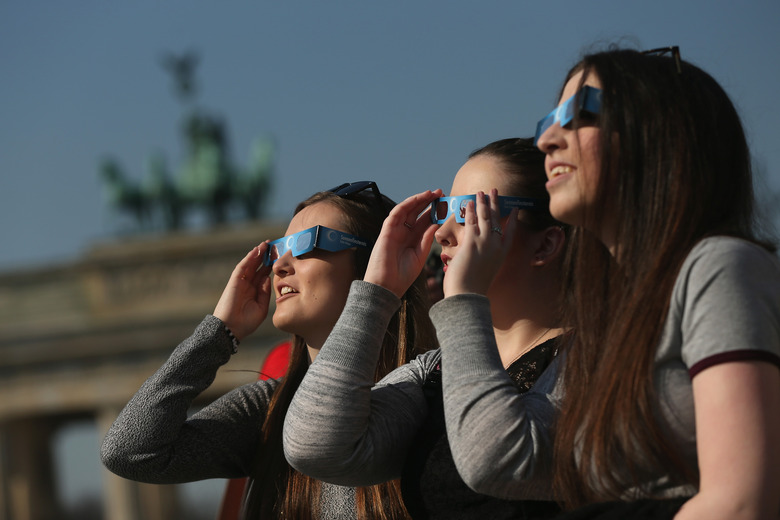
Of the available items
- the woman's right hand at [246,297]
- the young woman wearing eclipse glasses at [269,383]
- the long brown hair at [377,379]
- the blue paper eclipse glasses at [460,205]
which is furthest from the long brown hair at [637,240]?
the woman's right hand at [246,297]

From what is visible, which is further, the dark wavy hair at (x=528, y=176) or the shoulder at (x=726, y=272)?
the dark wavy hair at (x=528, y=176)

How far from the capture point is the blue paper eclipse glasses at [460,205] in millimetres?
2748

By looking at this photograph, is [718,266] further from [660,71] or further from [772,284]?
[660,71]

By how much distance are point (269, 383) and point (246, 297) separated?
0.85 ft

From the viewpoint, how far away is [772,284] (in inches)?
79.4

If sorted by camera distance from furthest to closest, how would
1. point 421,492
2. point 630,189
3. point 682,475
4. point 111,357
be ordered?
point 111,357 < point 421,492 < point 630,189 < point 682,475

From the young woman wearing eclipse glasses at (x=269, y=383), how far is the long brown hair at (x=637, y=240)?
0.95 m

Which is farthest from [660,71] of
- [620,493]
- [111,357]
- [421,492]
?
[111,357]

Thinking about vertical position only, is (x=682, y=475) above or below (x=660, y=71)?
below

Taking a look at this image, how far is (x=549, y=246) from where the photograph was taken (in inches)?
111

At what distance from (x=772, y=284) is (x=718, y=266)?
0.09 m

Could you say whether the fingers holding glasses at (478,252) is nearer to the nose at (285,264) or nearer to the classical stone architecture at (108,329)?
the nose at (285,264)

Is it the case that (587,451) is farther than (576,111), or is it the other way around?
(576,111)

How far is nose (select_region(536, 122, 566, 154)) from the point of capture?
2.38 meters
